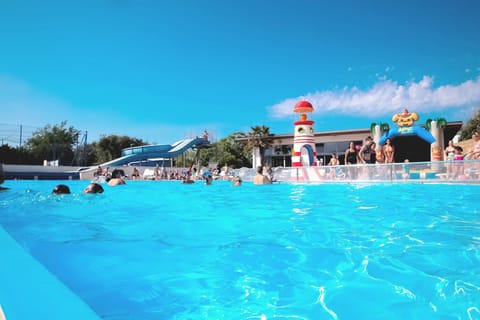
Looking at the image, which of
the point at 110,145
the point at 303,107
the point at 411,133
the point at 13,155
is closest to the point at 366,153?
the point at 411,133

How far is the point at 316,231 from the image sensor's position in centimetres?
404

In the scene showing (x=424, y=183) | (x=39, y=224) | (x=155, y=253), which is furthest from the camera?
(x=424, y=183)

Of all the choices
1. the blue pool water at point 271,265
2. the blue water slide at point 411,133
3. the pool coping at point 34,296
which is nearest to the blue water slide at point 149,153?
the blue water slide at point 411,133

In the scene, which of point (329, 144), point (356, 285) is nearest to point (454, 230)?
point (356, 285)

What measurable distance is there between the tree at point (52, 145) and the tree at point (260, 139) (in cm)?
1906

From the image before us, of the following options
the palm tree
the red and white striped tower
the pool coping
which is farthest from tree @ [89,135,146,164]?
the pool coping

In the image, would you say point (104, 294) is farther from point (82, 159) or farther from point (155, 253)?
point (82, 159)

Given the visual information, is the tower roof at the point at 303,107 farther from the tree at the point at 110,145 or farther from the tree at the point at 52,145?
the tree at the point at 110,145

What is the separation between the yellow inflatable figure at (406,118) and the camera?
2036 cm

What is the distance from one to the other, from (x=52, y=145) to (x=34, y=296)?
117ft

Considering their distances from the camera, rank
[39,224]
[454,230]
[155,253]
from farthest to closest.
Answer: [39,224]
[454,230]
[155,253]

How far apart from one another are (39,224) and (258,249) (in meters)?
3.73

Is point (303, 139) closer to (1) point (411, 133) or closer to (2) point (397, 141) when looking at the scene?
(1) point (411, 133)

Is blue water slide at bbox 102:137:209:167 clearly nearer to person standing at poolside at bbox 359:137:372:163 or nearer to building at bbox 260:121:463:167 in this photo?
building at bbox 260:121:463:167
